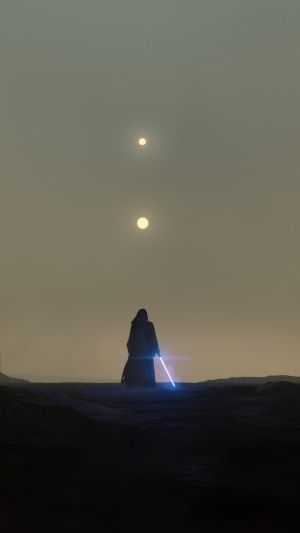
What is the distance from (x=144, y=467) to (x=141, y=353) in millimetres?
13995

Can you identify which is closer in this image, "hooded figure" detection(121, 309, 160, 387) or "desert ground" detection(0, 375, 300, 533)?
"desert ground" detection(0, 375, 300, 533)

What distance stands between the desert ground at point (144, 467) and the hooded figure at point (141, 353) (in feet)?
32.3

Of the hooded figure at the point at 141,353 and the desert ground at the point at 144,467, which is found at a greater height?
the hooded figure at the point at 141,353

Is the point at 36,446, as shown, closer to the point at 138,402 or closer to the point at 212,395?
the point at 138,402

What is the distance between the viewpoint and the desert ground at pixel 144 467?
3.94 metres

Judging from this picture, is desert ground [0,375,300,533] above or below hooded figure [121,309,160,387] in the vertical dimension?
below

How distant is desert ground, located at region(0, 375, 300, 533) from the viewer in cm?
394

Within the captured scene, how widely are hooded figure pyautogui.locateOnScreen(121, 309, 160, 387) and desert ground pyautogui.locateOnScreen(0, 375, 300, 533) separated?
9.85m

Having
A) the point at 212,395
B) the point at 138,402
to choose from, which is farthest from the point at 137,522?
the point at 212,395

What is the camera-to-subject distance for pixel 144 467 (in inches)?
210

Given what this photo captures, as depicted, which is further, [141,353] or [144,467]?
[141,353]

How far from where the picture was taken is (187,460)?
5.65 meters

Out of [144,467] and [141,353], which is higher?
[141,353]

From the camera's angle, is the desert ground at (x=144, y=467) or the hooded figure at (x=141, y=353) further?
the hooded figure at (x=141, y=353)
